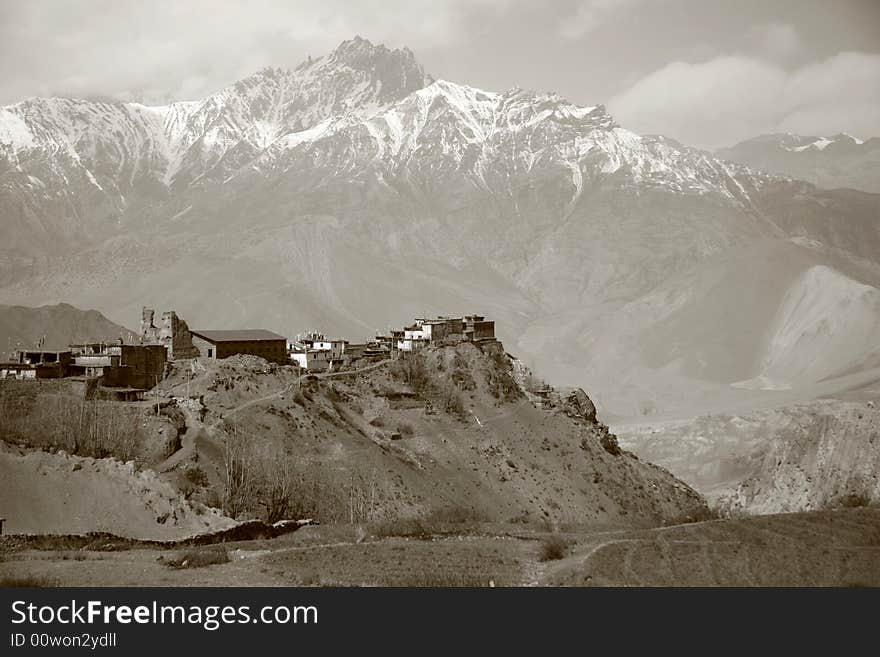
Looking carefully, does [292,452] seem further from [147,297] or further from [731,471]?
[147,297]

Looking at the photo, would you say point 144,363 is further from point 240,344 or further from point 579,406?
point 579,406

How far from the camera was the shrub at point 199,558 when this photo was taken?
16.4 metres

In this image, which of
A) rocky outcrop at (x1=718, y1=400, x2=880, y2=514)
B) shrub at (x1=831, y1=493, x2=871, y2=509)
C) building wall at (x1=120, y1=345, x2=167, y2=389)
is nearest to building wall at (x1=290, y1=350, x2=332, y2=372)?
building wall at (x1=120, y1=345, x2=167, y2=389)

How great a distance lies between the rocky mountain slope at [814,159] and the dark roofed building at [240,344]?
136068 millimetres

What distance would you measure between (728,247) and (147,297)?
249 feet

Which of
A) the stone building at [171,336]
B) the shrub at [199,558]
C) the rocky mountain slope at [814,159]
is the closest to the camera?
the shrub at [199,558]

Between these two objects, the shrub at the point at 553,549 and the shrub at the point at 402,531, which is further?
the shrub at the point at 402,531

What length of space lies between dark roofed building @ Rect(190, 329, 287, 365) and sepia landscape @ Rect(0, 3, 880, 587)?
0.17 metres

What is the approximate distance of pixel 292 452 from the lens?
3120 cm

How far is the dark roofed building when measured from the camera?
4122cm

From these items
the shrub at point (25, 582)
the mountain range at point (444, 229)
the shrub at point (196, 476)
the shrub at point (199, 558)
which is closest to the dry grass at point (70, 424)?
the shrub at point (196, 476)

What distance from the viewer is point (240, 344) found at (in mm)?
42188

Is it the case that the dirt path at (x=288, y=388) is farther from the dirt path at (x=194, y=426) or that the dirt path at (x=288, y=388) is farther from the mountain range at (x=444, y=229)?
the mountain range at (x=444, y=229)

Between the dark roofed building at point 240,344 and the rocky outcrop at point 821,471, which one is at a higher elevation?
the dark roofed building at point 240,344
